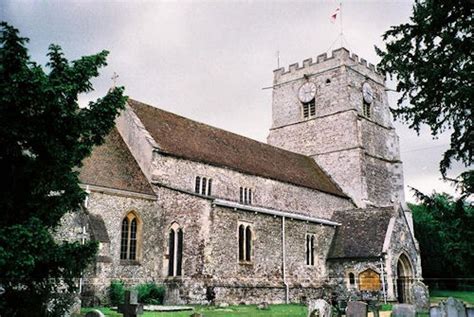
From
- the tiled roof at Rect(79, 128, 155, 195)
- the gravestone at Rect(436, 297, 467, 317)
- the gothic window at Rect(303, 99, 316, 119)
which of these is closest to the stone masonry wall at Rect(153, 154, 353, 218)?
the tiled roof at Rect(79, 128, 155, 195)

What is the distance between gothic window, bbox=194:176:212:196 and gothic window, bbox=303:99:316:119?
638 inches

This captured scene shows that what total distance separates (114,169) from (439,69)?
47.5ft

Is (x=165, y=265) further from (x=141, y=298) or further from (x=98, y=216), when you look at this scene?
(x=98, y=216)

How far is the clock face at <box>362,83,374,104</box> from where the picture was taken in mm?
37219

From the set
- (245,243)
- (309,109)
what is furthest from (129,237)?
(309,109)

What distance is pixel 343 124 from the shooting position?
35.2 meters

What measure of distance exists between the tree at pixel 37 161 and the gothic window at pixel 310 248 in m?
17.8

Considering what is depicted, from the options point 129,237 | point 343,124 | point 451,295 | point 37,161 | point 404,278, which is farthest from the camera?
point 343,124

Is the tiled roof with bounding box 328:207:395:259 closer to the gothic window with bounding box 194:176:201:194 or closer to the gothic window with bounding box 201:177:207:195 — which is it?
the gothic window with bounding box 201:177:207:195

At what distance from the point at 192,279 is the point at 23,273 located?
39.7 feet

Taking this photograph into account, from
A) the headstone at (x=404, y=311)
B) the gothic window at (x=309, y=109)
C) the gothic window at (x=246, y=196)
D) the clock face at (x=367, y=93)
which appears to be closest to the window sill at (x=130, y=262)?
the gothic window at (x=246, y=196)

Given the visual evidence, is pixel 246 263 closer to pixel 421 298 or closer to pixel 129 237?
pixel 129 237

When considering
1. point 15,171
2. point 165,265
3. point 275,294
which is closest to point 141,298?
point 165,265

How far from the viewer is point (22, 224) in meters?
7.92
